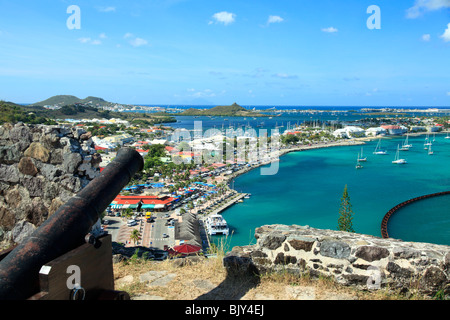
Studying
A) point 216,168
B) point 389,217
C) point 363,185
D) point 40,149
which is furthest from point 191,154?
point 40,149

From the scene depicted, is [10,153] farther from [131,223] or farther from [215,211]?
[215,211]

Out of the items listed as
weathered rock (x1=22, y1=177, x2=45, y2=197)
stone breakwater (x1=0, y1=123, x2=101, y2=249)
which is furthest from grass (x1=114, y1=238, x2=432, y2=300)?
weathered rock (x1=22, y1=177, x2=45, y2=197)

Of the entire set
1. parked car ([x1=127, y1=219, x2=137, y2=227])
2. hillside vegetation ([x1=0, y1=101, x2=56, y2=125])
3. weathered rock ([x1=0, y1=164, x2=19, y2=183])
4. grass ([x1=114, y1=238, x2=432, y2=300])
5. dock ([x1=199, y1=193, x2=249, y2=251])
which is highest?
hillside vegetation ([x1=0, y1=101, x2=56, y2=125])

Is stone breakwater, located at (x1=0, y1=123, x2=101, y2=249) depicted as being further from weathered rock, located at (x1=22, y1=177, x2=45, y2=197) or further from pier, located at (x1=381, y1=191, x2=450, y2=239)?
pier, located at (x1=381, y1=191, x2=450, y2=239)

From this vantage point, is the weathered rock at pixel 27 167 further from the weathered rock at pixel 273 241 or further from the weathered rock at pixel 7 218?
the weathered rock at pixel 273 241
